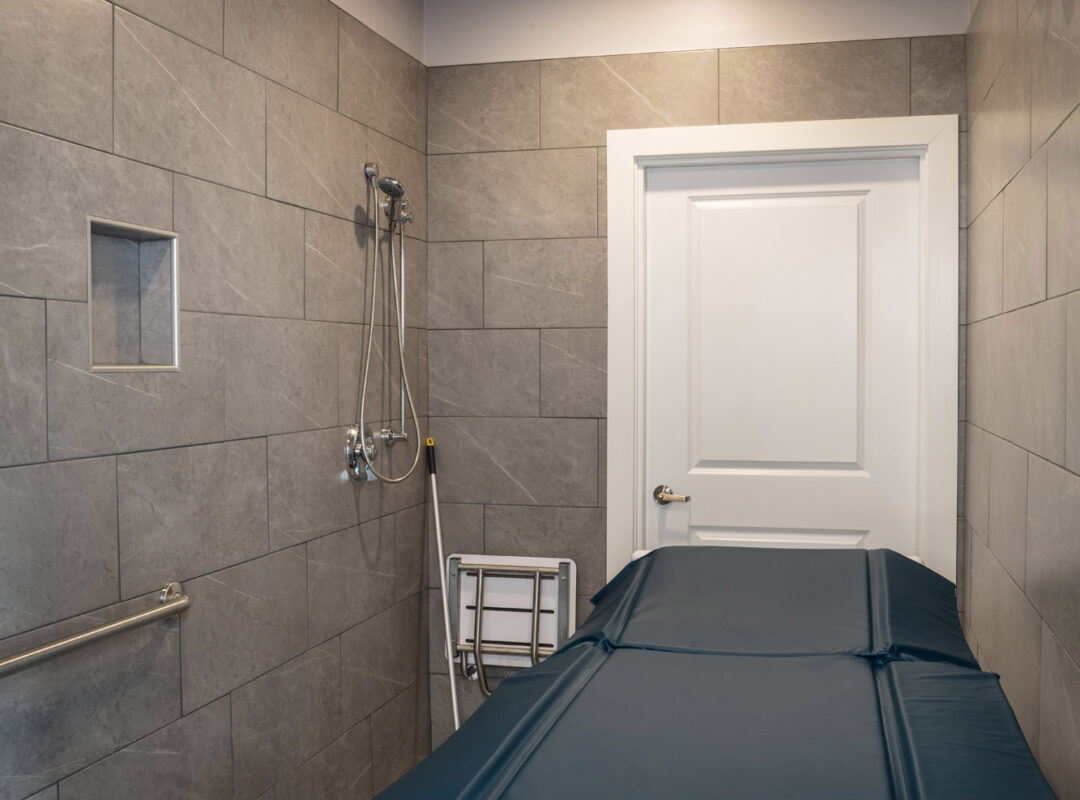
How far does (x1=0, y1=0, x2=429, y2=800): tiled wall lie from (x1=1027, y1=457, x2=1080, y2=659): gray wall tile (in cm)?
169

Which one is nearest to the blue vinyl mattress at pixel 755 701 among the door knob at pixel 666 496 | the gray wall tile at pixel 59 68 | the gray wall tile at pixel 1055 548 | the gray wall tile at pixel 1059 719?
the gray wall tile at pixel 1059 719

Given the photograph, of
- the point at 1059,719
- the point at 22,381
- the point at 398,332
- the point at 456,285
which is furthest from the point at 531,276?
the point at 1059,719

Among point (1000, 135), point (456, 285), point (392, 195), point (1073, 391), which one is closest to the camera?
point (1073, 391)

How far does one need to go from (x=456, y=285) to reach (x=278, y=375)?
3.26ft

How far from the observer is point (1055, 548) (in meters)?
1.55

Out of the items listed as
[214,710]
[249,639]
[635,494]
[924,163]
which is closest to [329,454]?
[249,639]

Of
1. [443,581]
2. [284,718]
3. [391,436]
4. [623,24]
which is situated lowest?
[284,718]

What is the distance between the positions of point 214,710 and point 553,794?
105cm

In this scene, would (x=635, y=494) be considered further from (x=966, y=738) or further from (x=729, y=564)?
(x=966, y=738)

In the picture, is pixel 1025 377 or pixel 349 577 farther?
pixel 349 577

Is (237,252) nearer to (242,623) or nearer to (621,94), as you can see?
(242,623)

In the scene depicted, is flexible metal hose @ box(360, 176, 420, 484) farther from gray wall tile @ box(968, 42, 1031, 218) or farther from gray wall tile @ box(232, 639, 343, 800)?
gray wall tile @ box(968, 42, 1031, 218)

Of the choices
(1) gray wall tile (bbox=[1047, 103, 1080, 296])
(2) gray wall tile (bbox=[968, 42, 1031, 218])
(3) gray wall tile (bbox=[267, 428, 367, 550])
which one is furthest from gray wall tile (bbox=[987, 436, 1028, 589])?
(3) gray wall tile (bbox=[267, 428, 367, 550])

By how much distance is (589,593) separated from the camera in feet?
10.3
